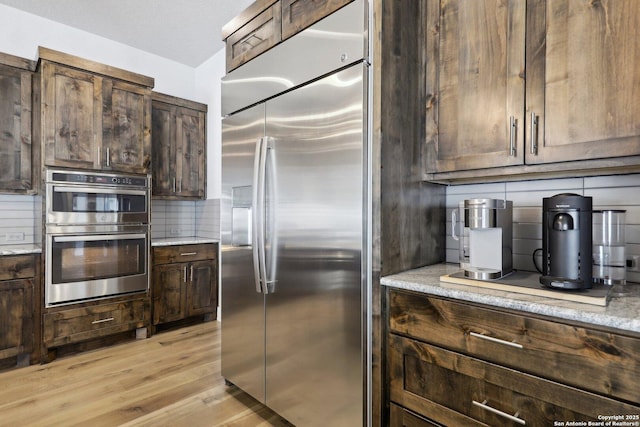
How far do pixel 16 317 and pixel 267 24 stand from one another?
2822mm

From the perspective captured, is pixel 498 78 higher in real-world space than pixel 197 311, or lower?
higher

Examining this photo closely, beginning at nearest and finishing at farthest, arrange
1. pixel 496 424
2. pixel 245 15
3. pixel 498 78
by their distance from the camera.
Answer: pixel 496 424 → pixel 498 78 → pixel 245 15

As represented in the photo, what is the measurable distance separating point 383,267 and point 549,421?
0.74 metres

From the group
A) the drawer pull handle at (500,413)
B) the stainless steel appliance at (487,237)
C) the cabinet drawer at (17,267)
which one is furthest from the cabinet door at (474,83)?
the cabinet drawer at (17,267)

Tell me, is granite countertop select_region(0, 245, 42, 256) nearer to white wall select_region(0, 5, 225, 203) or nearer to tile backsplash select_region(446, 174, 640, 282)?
white wall select_region(0, 5, 225, 203)

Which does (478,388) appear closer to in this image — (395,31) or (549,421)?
(549,421)

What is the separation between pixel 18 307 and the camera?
2645 mm

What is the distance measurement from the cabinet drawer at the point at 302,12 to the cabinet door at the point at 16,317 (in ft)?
8.87

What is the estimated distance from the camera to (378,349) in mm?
1507

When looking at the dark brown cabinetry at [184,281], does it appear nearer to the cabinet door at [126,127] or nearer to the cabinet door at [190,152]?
the cabinet door at [190,152]

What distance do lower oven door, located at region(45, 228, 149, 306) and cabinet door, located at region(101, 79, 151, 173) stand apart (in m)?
0.63

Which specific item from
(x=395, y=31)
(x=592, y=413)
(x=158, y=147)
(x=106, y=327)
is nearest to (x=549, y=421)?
(x=592, y=413)

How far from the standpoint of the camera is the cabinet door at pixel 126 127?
10.0 ft

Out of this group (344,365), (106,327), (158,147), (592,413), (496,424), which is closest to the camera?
(592,413)
